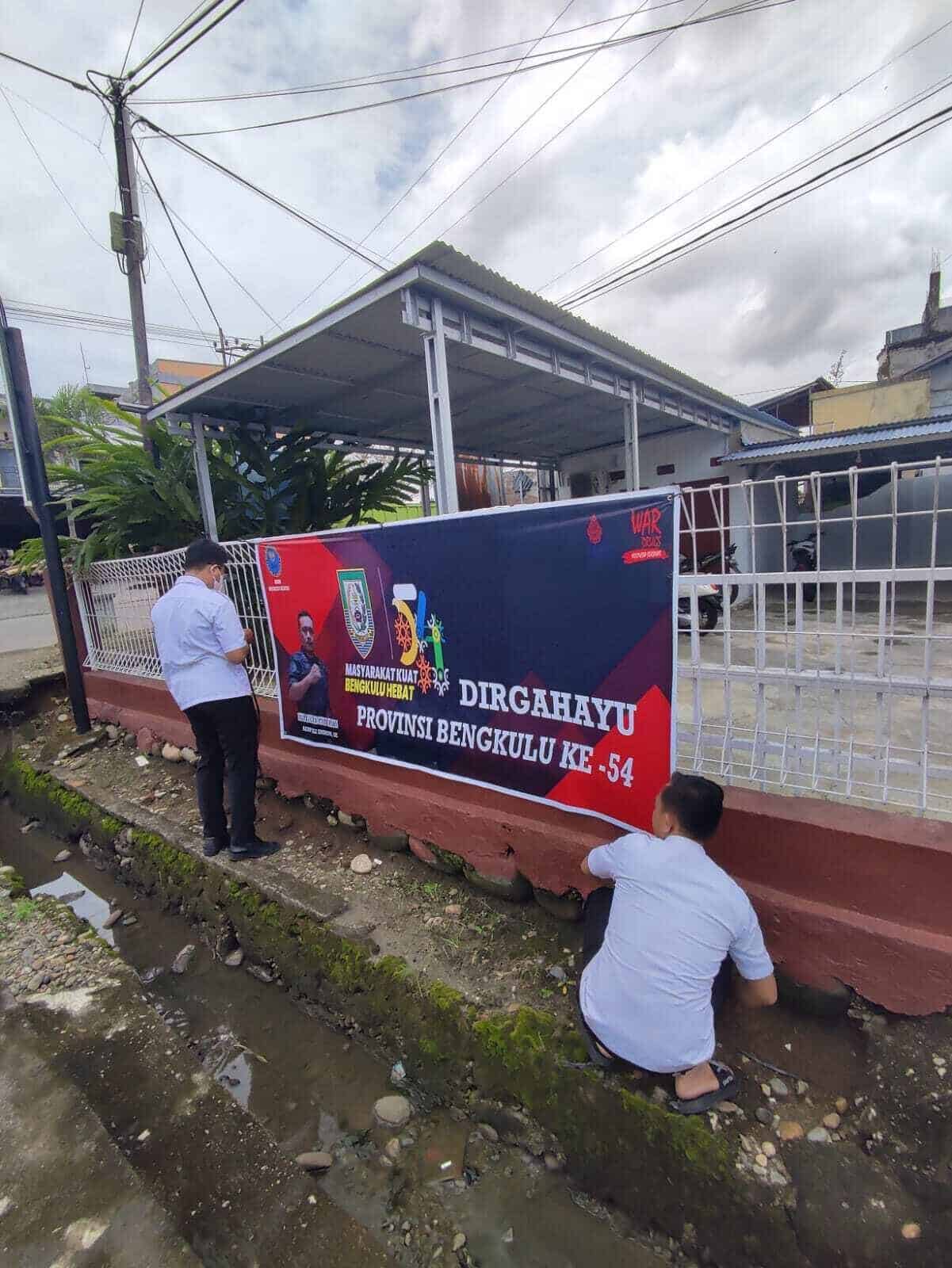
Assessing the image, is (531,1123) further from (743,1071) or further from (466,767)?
(466,767)

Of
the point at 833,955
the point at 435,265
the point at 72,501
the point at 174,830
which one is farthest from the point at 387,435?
the point at 833,955

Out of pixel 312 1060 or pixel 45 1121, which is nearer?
pixel 45 1121

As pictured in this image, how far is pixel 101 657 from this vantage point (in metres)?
5.78

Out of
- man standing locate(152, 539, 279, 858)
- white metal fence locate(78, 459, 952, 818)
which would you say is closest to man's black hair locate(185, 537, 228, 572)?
man standing locate(152, 539, 279, 858)

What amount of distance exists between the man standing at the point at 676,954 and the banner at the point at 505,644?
30cm

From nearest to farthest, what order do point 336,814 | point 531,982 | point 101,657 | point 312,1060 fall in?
point 531,982 → point 312,1060 → point 336,814 → point 101,657

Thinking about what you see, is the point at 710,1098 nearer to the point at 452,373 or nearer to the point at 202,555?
the point at 202,555

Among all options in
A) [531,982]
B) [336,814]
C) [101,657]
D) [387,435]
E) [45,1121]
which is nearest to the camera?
[45,1121]

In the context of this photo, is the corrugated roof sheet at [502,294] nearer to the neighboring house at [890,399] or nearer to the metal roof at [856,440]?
the metal roof at [856,440]

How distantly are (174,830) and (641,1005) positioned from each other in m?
3.06

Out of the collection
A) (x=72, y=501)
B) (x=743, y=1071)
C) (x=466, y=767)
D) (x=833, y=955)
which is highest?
(x=72, y=501)

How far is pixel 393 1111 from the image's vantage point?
84.7 inches

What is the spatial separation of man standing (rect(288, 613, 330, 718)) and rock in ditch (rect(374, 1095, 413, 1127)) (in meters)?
1.81

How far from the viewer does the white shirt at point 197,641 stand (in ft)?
9.99
